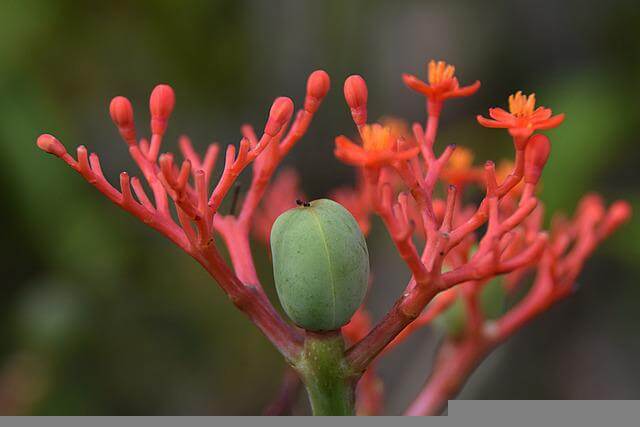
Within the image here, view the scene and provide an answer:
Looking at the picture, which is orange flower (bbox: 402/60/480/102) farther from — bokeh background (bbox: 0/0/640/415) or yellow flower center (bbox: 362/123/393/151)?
bokeh background (bbox: 0/0/640/415)

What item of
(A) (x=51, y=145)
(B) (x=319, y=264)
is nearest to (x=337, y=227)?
(B) (x=319, y=264)

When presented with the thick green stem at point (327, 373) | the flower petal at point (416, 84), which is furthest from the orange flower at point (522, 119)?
the thick green stem at point (327, 373)

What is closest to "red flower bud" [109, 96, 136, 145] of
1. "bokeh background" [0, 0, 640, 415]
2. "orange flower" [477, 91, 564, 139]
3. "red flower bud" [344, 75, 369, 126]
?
"red flower bud" [344, 75, 369, 126]

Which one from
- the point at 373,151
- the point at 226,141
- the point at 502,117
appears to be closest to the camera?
the point at 373,151

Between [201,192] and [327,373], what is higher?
[201,192]

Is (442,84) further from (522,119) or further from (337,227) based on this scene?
(337,227)

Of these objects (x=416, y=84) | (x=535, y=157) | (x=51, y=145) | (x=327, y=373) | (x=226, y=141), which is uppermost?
(x=51, y=145)

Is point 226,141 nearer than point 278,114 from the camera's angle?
No
